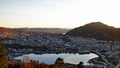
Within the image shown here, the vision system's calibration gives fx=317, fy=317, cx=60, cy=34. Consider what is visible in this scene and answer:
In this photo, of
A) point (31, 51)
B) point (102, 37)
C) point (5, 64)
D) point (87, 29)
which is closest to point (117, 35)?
point (102, 37)

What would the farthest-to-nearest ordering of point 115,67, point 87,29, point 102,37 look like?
point 87,29 → point 102,37 → point 115,67

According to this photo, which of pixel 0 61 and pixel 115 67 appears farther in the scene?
pixel 0 61

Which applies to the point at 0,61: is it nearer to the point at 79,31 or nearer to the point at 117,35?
the point at 117,35

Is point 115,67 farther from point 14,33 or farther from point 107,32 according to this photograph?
point 107,32

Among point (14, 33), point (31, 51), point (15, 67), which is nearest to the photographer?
point (15, 67)

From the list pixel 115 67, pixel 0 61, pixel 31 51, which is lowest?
pixel 31 51

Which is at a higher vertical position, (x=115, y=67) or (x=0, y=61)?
(x=115, y=67)
